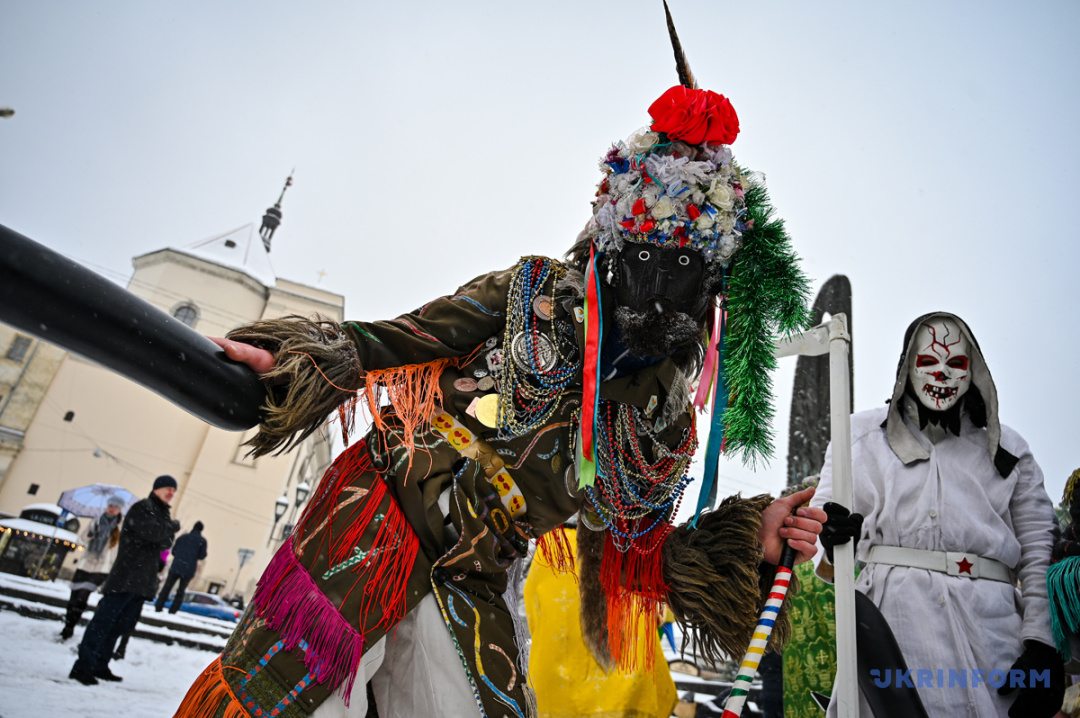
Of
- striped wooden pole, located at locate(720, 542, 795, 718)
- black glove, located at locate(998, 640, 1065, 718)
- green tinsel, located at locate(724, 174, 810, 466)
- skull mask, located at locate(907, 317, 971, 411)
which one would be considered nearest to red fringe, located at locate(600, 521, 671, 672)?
striped wooden pole, located at locate(720, 542, 795, 718)

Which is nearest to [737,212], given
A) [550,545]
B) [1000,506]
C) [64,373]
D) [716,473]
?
[716,473]

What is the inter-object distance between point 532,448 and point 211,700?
95 centimetres

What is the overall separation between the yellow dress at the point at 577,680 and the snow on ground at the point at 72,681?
2.18 meters

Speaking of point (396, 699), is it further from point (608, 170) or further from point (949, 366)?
point (949, 366)

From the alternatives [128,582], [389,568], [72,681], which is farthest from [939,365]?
[128,582]

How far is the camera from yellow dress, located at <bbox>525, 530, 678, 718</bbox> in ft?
10.5

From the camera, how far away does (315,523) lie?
5.44ft

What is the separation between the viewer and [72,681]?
4.20 metres

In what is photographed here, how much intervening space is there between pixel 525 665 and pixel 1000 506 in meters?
2.01

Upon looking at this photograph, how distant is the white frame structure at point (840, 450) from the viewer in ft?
6.72

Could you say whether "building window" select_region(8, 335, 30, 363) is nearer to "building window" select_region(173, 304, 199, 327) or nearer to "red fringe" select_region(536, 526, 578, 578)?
"building window" select_region(173, 304, 199, 327)

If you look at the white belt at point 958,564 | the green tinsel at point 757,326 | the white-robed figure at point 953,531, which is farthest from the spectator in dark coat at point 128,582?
the white belt at point 958,564

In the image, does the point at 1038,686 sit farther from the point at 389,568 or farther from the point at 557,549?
the point at 389,568

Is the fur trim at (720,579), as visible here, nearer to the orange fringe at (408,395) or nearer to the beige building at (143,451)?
the orange fringe at (408,395)
